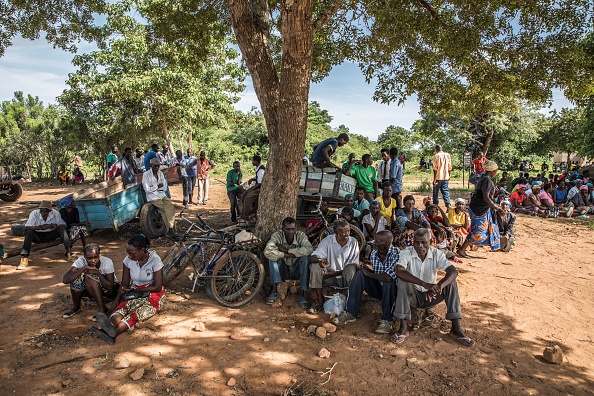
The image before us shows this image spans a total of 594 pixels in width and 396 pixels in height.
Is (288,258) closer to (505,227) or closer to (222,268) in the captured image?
(222,268)

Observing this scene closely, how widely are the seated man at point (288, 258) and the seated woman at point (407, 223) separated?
1804 mm

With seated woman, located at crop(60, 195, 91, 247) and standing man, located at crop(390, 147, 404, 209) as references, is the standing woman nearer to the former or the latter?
standing man, located at crop(390, 147, 404, 209)

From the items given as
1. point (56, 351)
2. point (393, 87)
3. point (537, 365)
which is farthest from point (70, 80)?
point (537, 365)

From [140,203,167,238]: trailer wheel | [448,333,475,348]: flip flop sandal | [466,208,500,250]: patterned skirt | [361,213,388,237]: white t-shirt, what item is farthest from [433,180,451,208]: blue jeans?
[140,203,167,238]: trailer wheel

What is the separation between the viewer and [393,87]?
773 centimetres

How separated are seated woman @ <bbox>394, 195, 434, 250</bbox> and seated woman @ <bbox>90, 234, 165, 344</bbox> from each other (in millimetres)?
3664

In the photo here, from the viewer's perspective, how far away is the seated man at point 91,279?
4.48 metres

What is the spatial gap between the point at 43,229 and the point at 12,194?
9.00 meters

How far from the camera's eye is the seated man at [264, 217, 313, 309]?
195 inches

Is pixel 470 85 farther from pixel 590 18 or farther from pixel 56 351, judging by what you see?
pixel 56 351

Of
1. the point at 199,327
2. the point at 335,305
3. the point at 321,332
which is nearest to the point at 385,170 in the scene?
the point at 335,305

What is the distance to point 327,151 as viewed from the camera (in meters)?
7.54

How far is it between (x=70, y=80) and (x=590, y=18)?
16.4m

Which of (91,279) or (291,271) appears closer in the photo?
(91,279)
